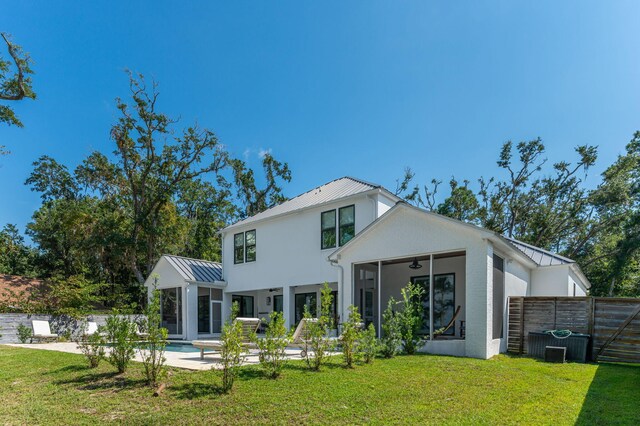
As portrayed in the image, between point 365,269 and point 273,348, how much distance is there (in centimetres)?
735

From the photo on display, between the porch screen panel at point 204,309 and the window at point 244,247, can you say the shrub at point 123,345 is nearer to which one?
the window at point 244,247

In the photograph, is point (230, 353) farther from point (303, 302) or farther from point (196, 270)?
point (196, 270)

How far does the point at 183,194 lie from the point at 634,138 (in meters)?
34.1

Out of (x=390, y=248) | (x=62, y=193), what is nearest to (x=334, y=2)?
(x=390, y=248)

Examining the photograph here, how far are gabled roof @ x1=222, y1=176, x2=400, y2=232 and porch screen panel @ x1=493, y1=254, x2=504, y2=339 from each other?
16.9ft

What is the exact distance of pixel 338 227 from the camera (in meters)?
15.9

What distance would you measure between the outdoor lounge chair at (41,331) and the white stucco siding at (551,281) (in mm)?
18854

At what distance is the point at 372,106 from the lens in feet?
69.4

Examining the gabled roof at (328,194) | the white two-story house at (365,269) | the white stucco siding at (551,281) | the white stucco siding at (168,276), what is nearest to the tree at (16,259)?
the white stucco siding at (168,276)

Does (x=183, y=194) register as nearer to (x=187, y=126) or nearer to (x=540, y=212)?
(x=187, y=126)

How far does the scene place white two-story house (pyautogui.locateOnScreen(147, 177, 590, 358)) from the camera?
10828 mm

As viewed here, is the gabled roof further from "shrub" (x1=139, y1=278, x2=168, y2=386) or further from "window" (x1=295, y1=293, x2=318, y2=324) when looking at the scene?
"shrub" (x1=139, y1=278, x2=168, y2=386)

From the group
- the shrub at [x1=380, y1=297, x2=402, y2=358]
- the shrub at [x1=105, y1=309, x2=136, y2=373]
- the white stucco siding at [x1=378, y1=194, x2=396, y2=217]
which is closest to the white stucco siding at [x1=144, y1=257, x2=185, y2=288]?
the white stucco siding at [x1=378, y1=194, x2=396, y2=217]

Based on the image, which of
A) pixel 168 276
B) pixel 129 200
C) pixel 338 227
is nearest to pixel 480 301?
pixel 338 227
